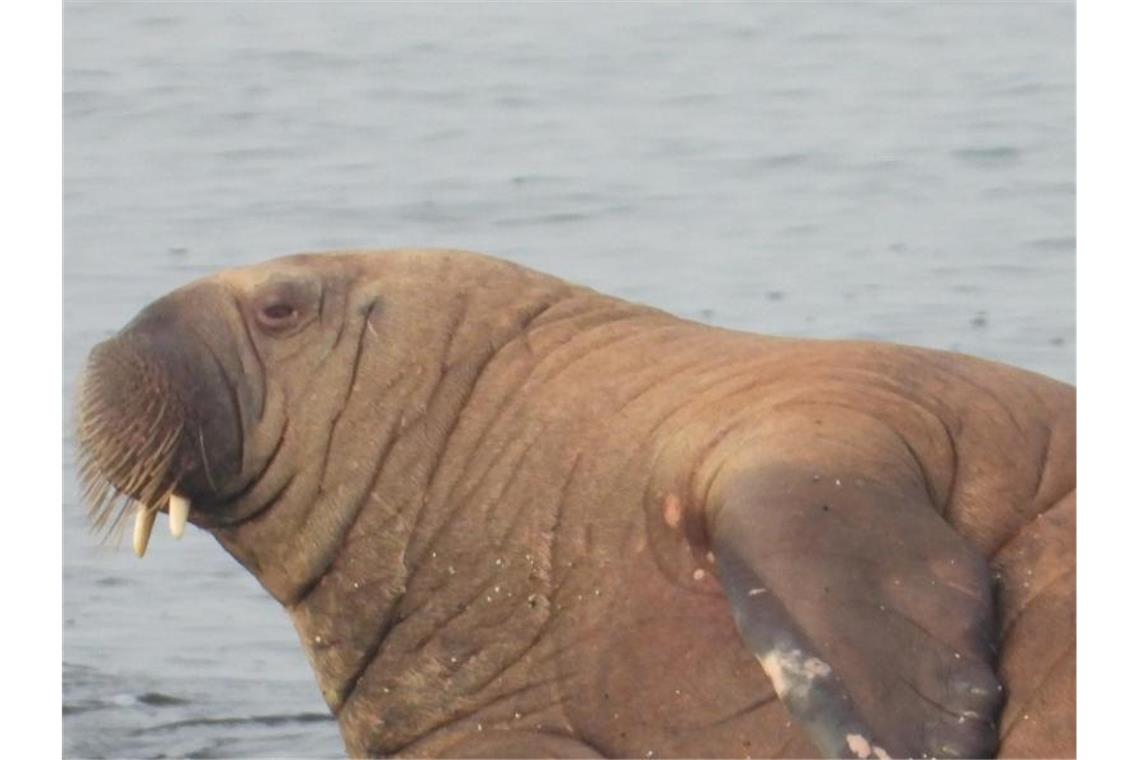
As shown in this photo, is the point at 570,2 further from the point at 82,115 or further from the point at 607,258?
the point at 607,258

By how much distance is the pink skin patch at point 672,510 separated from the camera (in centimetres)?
725

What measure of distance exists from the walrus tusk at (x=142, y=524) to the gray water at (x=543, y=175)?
74.9 inches

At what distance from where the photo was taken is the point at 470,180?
15.6m

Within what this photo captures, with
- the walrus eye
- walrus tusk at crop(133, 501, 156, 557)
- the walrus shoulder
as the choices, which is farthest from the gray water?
the walrus shoulder

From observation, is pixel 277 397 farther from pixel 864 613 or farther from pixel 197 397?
pixel 864 613

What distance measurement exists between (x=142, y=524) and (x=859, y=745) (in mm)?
2438

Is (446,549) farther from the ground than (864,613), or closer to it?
closer to it

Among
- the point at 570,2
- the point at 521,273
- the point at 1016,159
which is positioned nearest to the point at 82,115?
the point at 570,2

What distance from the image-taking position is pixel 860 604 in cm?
660

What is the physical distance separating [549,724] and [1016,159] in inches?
387

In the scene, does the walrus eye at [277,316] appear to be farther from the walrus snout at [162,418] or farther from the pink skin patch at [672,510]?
the pink skin patch at [672,510]

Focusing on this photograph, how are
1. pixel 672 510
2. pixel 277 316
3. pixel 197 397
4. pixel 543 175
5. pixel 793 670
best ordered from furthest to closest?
pixel 543 175
pixel 277 316
pixel 197 397
pixel 672 510
pixel 793 670

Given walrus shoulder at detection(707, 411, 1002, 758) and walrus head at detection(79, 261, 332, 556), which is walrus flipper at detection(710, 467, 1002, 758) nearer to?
walrus shoulder at detection(707, 411, 1002, 758)

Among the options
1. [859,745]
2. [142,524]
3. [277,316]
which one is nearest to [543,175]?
[277,316]
